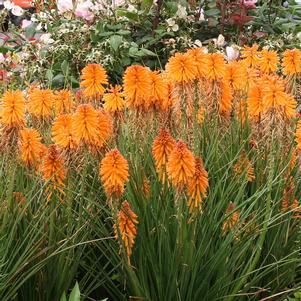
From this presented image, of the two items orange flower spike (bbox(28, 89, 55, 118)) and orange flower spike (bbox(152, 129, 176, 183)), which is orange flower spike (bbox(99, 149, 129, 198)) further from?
orange flower spike (bbox(28, 89, 55, 118))

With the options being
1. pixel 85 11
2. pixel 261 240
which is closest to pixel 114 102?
pixel 261 240

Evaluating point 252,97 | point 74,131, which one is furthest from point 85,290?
point 252,97

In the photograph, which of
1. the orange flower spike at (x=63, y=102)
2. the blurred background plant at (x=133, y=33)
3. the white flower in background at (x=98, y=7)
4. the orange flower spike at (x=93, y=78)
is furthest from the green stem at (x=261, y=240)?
the white flower in background at (x=98, y=7)

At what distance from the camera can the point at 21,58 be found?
21.1ft

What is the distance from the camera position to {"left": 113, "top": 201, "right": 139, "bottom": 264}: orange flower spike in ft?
7.48

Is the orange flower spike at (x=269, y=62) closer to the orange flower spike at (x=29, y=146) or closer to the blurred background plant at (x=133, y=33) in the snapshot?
the orange flower spike at (x=29, y=146)

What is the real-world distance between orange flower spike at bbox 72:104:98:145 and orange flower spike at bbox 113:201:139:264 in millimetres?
251

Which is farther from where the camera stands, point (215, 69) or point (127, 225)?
point (215, 69)

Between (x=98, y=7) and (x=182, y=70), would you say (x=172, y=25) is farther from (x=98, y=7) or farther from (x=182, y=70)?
(x=182, y=70)

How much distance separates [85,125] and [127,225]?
36cm

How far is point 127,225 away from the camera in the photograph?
232cm

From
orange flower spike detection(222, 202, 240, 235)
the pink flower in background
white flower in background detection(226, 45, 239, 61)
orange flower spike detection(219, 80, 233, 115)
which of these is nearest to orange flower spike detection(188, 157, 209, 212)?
orange flower spike detection(222, 202, 240, 235)

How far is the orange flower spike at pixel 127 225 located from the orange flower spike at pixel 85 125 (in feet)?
0.82

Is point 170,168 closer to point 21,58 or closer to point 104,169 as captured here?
point 104,169
